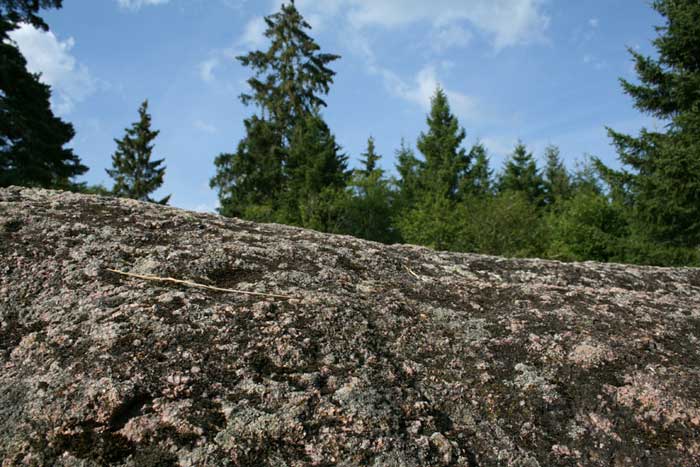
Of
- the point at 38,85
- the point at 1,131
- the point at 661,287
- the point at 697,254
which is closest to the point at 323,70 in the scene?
the point at 38,85

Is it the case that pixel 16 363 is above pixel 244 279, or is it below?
below

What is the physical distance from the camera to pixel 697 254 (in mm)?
15820

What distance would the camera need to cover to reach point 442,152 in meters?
37.7

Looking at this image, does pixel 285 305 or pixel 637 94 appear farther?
pixel 637 94

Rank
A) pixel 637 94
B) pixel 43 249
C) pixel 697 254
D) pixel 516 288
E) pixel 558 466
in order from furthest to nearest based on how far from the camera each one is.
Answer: pixel 637 94 → pixel 697 254 → pixel 516 288 → pixel 43 249 → pixel 558 466

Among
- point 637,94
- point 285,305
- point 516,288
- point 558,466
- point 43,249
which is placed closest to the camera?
point 558,466

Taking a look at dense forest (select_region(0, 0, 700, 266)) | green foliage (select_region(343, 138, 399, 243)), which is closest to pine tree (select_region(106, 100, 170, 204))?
dense forest (select_region(0, 0, 700, 266))

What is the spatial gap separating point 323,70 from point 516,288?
114 ft

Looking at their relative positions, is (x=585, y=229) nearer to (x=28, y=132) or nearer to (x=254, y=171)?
(x=254, y=171)

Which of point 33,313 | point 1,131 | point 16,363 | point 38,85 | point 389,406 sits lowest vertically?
point 389,406

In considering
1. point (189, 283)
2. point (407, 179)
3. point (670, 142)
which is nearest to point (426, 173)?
point (407, 179)

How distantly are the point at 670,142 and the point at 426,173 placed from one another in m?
20.7

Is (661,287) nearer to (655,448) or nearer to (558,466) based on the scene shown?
(655,448)

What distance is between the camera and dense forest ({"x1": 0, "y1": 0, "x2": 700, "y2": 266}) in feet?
54.9
